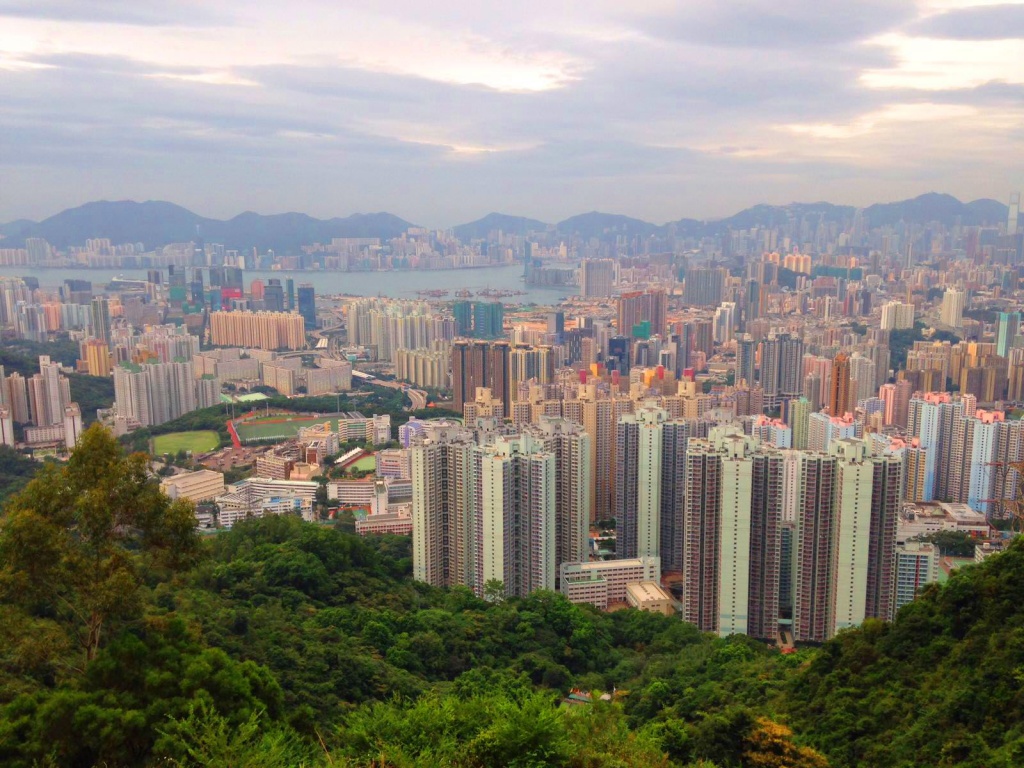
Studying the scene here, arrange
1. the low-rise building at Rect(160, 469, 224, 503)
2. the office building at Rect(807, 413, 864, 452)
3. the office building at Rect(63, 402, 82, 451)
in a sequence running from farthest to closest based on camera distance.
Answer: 1. the office building at Rect(63, 402, 82, 451)
2. the office building at Rect(807, 413, 864, 452)
3. the low-rise building at Rect(160, 469, 224, 503)

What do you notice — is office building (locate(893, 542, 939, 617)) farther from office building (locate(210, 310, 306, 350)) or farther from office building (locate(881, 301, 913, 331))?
office building (locate(210, 310, 306, 350))

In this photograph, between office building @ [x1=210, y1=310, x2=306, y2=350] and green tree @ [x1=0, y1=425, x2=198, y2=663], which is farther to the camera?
office building @ [x1=210, y1=310, x2=306, y2=350]

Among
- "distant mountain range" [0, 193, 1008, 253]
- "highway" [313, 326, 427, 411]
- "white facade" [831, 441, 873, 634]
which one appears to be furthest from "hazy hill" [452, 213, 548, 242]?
"white facade" [831, 441, 873, 634]

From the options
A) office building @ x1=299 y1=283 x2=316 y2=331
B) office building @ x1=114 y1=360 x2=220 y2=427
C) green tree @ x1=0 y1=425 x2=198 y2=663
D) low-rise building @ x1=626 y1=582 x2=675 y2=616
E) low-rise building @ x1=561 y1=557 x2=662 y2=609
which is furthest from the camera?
office building @ x1=299 y1=283 x2=316 y2=331

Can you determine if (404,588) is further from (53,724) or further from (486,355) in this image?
(486,355)

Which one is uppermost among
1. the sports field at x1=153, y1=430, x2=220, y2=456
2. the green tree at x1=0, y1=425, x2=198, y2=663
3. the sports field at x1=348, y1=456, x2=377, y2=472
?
the green tree at x1=0, y1=425, x2=198, y2=663

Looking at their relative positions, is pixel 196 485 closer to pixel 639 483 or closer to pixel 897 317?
pixel 639 483

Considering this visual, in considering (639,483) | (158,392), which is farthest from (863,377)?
(158,392)

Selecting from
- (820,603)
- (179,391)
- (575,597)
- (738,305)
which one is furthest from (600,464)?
(738,305)

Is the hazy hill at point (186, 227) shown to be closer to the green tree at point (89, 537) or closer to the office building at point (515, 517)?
the office building at point (515, 517)
